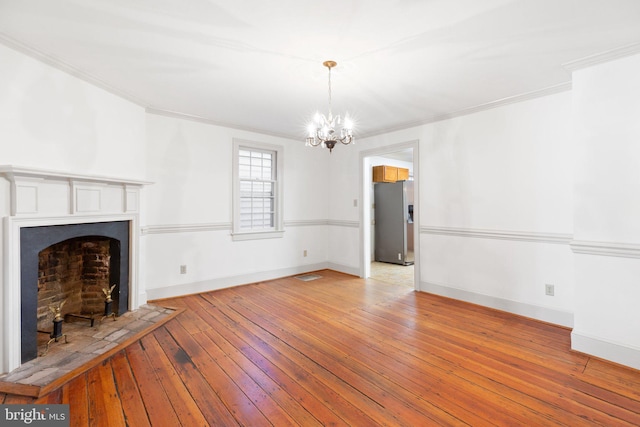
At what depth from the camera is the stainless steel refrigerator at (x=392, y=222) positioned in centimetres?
639

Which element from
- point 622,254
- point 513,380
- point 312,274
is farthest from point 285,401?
point 312,274

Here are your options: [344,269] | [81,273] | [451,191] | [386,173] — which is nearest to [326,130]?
[451,191]

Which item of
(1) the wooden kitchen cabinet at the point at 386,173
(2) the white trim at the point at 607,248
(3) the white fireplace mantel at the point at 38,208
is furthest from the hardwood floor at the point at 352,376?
(1) the wooden kitchen cabinet at the point at 386,173

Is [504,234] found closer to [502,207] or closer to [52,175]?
[502,207]

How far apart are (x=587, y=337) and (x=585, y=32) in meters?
2.47

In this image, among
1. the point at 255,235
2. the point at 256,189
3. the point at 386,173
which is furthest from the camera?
the point at 386,173

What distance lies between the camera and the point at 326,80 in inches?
118

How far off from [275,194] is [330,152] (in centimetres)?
225

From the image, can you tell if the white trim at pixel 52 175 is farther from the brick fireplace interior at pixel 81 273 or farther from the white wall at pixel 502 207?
the white wall at pixel 502 207

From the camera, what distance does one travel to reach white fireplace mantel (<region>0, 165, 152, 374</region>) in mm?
2266

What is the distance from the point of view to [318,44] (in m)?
2.33

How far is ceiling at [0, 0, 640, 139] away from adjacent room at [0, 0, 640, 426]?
0.02 meters

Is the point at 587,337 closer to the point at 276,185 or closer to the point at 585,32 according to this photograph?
the point at 585,32

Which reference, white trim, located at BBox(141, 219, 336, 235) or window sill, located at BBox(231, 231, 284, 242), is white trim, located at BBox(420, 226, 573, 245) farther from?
white trim, located at BBox(141, 219, 336, 235)
